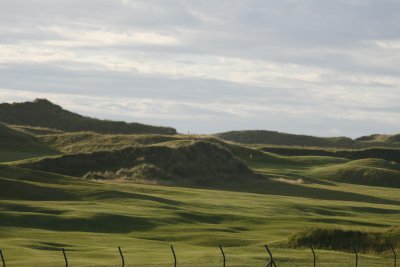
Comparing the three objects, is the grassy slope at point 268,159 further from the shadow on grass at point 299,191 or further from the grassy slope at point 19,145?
the shadow on grass at point 299,191

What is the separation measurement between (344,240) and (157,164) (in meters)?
55.0

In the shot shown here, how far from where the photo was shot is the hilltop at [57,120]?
155125 millimetres

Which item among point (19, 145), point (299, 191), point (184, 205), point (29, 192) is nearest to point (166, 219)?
point (184, 205)

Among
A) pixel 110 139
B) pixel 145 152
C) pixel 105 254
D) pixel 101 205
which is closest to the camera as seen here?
pixel 105 254

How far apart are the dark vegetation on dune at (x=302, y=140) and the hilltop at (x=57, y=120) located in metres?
34.1

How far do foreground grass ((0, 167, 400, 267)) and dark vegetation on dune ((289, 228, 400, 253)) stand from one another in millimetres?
865

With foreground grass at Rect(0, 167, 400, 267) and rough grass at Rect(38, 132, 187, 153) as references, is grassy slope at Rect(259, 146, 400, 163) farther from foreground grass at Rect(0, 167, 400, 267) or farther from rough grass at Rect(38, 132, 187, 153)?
foreground grass at Rect(0, 167, 400, 267)

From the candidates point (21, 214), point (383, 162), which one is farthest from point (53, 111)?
point (21, 214)

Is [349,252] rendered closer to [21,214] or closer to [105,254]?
[105,254]

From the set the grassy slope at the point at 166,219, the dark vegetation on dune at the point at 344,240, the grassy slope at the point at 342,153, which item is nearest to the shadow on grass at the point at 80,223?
the grassy slope at the point at 166,219

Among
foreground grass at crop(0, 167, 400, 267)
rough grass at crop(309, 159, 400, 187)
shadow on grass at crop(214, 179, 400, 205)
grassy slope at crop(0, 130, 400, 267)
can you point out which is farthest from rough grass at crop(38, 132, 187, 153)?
foreground grass at crop(0, 167, 400, 267)

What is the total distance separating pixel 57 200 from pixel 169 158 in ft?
124

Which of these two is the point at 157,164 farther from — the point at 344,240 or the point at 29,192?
the point at 344,240

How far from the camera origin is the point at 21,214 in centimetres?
5350
